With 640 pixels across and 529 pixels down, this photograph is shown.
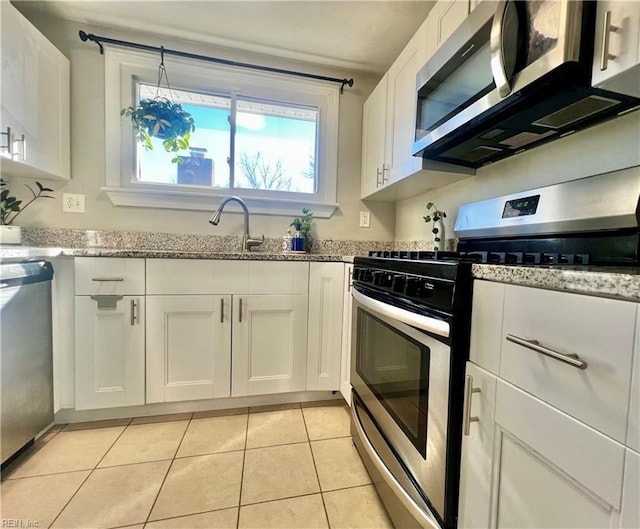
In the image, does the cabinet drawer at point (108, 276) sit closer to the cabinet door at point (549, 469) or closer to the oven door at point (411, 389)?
the oven door at point (411, 389)

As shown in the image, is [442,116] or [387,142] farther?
[387,142]

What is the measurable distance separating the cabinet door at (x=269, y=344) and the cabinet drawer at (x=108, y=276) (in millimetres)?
503

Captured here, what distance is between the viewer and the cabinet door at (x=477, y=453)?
626 mm

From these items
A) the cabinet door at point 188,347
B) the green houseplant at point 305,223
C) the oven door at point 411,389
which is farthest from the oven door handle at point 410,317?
the green houseplant at point 305,223

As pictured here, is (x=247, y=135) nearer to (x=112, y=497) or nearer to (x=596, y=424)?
(x=112, y=497)

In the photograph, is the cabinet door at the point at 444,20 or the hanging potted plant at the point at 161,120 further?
the hanging potted plant at the point at 161,120

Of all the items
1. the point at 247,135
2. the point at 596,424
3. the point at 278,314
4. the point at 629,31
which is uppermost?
the point at 247,135

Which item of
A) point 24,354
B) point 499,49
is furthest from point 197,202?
point 499,49

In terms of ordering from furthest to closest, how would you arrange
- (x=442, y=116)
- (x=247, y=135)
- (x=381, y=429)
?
(x=247, y=135)
(x=442, y=116)
(x=381, y=429)

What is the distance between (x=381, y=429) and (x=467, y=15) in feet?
5.12

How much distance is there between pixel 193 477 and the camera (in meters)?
1.17

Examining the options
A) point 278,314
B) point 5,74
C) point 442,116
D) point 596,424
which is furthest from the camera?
point 278,314

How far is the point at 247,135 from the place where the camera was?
2088 mm

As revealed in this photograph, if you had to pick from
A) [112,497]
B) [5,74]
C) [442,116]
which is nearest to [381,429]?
[112,497]
